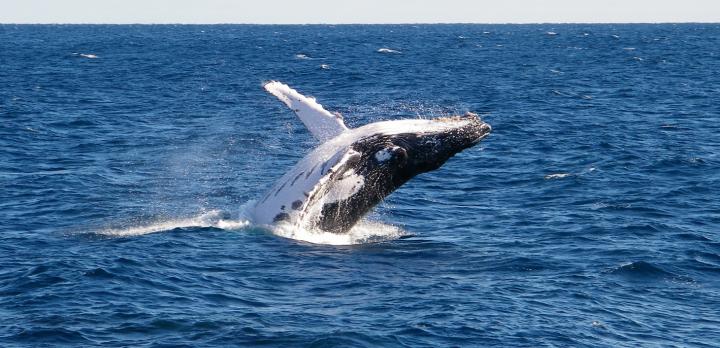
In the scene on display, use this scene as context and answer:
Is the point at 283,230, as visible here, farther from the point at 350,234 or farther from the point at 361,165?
the point at 361,165

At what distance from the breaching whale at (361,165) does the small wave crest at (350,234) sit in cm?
17

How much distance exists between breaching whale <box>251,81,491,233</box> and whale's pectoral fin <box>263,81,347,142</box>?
6 centimetres

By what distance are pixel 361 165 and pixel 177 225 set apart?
5779mm

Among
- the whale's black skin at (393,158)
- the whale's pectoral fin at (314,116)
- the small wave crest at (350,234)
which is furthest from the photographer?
the whale's pectoral fin at (314,116)

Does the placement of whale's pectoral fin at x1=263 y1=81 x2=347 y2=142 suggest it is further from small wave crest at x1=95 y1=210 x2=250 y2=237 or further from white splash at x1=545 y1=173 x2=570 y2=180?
white splash at x1=545 y1=173 x2=570 y2=180

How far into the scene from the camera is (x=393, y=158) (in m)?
26.0

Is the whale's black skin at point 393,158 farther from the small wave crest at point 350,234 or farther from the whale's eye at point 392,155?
the small wave crest at point 350,234

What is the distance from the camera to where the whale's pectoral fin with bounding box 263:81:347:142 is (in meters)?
27.1

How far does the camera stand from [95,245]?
84.6ft

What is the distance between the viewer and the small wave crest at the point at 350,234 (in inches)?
1047

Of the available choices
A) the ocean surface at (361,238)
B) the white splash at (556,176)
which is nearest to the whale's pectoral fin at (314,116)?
the ocean surface at (361,238)

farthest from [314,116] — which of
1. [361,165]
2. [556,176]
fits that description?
[556,176]

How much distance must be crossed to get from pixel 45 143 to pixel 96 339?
27439 mm

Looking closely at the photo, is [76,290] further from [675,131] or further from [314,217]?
[675,131]
